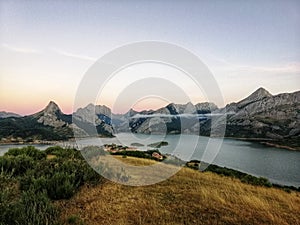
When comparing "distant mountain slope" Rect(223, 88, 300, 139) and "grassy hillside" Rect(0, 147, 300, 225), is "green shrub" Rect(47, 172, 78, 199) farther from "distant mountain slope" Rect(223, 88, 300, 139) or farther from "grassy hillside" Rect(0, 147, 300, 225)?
"distant mountain slope" Rect(223, 88, 300, 139)

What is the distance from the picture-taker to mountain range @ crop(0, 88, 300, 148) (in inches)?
498

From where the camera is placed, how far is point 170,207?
5.86m

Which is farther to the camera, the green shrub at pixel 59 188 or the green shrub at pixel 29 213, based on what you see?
the green shrub at pixel 59 188

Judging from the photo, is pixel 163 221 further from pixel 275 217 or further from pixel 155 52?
pixel 155 52

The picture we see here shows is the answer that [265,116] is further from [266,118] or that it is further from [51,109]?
[51,109]

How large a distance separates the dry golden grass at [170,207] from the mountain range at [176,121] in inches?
162

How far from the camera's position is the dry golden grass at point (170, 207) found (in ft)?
17.0

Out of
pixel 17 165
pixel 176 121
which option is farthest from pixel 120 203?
pixel 176 121

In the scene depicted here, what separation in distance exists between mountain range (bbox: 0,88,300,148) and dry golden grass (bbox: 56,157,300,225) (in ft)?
13.5

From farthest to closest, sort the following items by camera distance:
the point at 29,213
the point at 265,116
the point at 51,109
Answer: the point at 265,116, the point at 51,109, the point at 29,213

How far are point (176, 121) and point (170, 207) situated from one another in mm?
23720

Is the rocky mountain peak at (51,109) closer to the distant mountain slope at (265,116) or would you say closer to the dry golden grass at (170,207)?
the distant mountain slope at (265,116)

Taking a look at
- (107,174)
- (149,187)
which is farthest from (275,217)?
(107,174)

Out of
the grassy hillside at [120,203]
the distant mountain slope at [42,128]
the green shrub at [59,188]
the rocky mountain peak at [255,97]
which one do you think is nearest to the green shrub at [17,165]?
the grassy hillside at [120,203]
